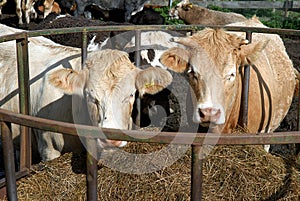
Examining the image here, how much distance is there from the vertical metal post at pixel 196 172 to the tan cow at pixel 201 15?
10.2m

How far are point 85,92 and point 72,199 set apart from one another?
2.62 ft

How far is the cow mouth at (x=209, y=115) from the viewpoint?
3.33 metres

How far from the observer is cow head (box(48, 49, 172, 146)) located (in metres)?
3.23

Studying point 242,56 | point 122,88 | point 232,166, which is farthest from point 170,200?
point 242,56

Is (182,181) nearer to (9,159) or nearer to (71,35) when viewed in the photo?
(9,159)

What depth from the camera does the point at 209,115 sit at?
3.33 m

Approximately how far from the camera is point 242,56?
3795mm

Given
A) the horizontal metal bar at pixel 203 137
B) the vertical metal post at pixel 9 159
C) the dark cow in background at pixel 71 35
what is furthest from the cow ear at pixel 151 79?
the dark cow in background at pixel 71 35

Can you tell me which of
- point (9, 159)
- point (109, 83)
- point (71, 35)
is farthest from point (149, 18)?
point (9, 159)

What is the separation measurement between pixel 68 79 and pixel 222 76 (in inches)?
41.2

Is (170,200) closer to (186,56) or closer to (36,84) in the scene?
(186,56)

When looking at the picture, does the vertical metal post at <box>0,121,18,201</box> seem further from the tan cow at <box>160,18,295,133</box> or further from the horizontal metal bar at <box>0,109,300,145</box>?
the tan cow at <box>160,18,295,133</box>

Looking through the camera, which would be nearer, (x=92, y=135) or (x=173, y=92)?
(x=92, y=135)

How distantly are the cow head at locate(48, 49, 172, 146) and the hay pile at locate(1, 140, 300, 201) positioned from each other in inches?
11.6
